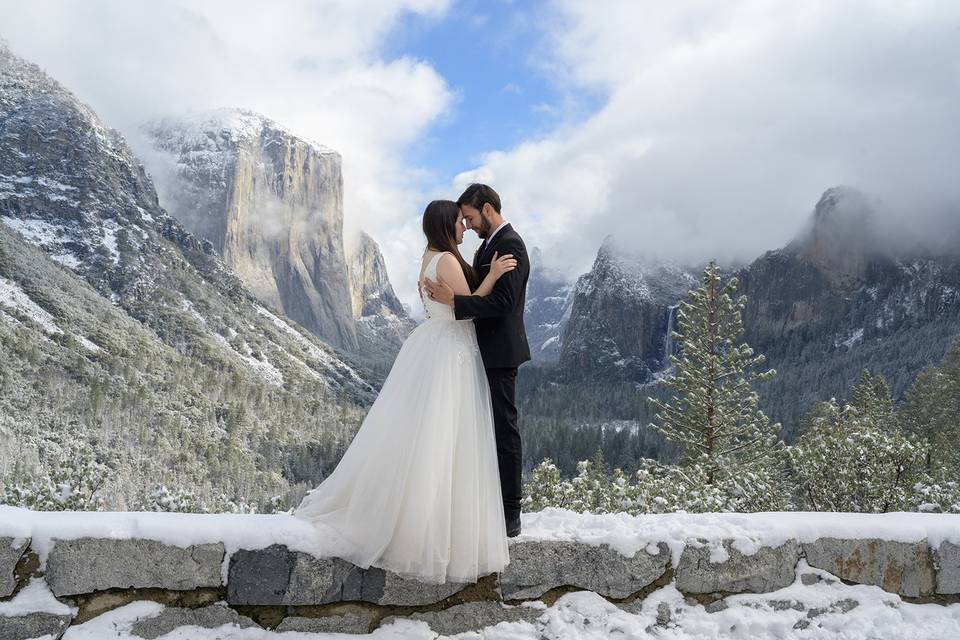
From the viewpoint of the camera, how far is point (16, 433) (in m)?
97.5

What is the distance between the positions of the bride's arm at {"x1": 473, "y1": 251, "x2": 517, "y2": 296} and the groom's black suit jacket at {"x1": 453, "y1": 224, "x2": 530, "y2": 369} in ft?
0.12

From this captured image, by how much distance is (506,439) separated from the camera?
509 cm

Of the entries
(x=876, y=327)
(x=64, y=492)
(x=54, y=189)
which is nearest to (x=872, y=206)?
(x=876, y=327)

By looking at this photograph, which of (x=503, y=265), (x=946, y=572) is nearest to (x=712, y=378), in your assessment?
(x=946, y=572)

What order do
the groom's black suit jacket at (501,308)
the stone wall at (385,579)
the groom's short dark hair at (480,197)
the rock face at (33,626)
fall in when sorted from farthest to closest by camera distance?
the groom's short dark hair at (480,197)
the groom's black suit jacket at (501,308)
the stone wall at (385,579)
the rock face at (33,626)

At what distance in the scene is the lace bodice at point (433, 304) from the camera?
5024 mm

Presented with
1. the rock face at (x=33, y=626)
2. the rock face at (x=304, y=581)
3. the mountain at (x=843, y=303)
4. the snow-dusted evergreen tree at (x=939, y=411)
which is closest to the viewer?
the rock face at (x=33, y=626)

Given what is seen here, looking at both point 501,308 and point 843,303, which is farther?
point 843,303

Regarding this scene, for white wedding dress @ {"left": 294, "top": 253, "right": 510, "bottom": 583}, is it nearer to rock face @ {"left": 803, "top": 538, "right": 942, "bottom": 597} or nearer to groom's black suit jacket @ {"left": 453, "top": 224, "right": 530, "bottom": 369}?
groom's black suit jacket @ {"left": 453, "top": 224, "right": 530, "bottom": 369}

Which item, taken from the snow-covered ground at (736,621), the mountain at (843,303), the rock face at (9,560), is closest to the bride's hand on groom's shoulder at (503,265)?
the snow-covered ground at (736,621)

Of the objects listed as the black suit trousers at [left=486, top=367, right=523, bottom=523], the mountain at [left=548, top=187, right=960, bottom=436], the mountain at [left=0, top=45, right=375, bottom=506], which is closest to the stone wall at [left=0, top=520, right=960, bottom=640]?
the black suit trousers at [left=486, top=367, right=523, bottom=523]

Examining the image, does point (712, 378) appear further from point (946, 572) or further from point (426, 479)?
point (426, 479)

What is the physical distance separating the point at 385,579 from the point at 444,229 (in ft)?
8.39

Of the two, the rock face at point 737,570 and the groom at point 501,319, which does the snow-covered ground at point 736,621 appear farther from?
the groom at point 501,319
